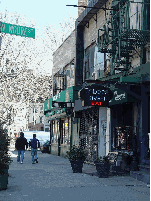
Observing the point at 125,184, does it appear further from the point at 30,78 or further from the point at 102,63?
the point at 30,78

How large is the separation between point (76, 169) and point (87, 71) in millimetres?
8497

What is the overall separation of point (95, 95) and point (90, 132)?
22.3ft

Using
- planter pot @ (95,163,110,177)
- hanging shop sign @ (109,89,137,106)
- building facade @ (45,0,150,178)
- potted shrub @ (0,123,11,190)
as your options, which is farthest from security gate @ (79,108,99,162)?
potted shrub @ (0,123,11,190)

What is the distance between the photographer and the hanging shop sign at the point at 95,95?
51.0 ft

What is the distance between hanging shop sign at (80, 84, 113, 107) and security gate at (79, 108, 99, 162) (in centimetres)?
515

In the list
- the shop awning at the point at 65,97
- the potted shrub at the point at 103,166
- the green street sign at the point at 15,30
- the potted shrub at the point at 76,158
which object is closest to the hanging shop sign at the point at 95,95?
the potted shrub at the point at 76,158

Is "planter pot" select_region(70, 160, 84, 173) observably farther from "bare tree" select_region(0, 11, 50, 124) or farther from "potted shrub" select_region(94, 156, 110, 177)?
"bare tree" select_region(0, 11, 50, 124)

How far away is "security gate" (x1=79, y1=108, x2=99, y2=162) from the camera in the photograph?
69.2 feet

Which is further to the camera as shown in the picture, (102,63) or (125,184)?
(102,63)

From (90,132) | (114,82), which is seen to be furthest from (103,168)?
(90,132)

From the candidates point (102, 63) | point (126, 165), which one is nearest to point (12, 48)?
point (102, 63)

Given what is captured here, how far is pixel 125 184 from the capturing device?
41.3ft

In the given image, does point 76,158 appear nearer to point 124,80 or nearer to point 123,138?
point 123,138

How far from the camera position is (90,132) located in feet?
72.7
